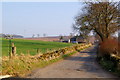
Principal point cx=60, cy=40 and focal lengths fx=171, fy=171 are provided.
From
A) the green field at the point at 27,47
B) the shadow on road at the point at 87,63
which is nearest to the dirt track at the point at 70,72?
the shadow on road at the point at 87,63

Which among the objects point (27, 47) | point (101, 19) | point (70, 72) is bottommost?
point (70, 72)

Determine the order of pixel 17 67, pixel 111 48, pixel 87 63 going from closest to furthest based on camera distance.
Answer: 1. pixel 17 67
2. pixel 87 63
3. pixel 111 48

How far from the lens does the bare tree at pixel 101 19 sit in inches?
1310

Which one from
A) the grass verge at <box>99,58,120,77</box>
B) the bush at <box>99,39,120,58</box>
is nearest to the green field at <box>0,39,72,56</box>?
the grass verge at <box>99,58,120,77</box>

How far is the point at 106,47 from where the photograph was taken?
2228cm

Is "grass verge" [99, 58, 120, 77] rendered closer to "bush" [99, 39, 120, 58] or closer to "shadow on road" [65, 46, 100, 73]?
"shadow on road" [65, 46, 100, 73]

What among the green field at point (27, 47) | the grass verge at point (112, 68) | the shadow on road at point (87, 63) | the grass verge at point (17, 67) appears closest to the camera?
the grass verge at point (17, 67)

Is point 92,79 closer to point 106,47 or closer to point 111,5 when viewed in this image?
point 106,47

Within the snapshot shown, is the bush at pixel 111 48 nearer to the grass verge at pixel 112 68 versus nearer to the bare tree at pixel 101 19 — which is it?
the grass verge at pixel 112 68

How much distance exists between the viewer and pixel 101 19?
34.6 m

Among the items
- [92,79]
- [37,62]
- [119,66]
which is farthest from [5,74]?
[119,66]

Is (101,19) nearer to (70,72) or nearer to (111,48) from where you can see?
(111,48)

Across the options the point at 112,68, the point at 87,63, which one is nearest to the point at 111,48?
the point at 87,63

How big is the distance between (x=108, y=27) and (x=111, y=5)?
4491 mm
